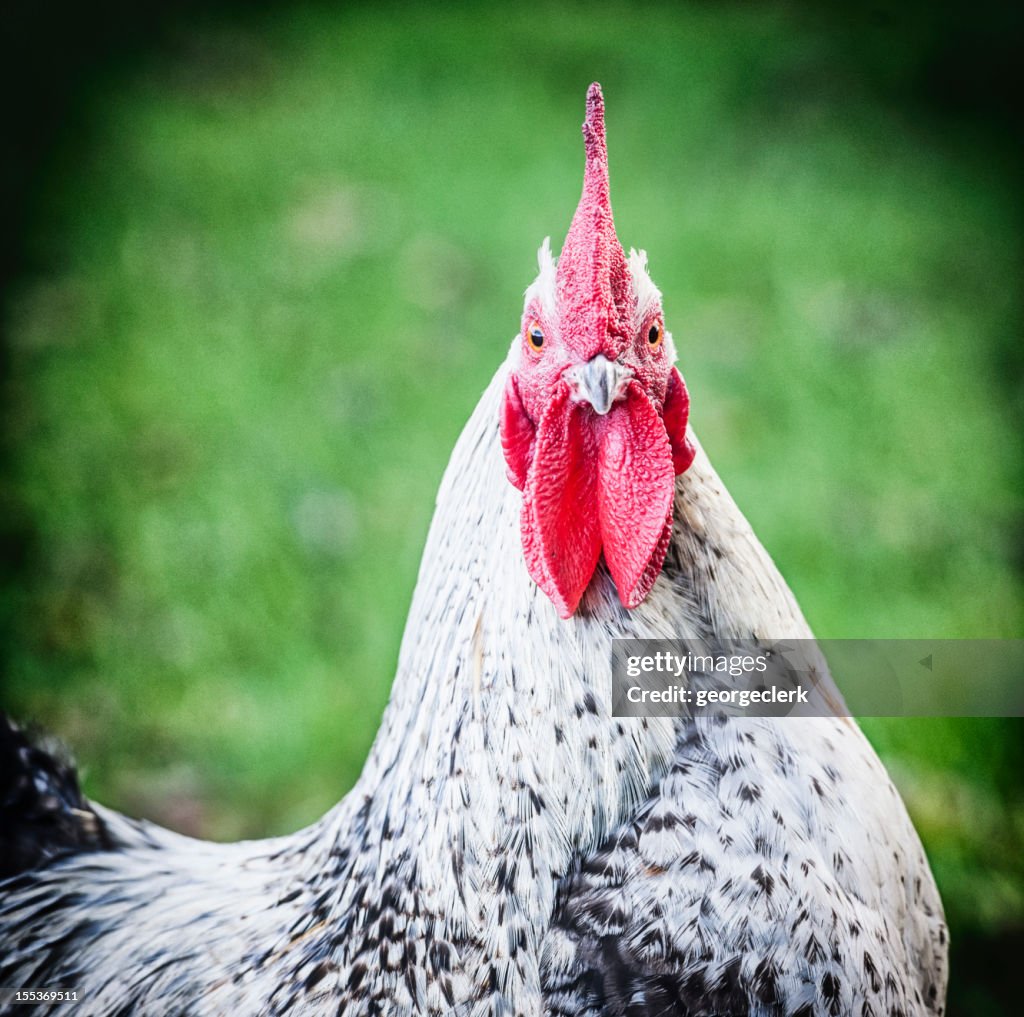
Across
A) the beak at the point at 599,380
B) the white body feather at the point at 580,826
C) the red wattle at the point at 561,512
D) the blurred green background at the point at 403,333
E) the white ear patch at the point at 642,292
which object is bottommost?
the white body feather at the point at 580,826

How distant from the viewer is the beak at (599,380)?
110 cm

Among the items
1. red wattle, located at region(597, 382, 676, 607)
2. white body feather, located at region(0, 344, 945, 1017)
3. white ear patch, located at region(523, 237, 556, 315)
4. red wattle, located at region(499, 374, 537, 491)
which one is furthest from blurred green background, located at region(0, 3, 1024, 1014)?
white ear patch, located at region(523, 237, 556, 315)

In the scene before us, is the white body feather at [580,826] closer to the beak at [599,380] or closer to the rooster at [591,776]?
the rooster at [591,776]

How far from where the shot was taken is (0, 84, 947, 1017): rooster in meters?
1.16

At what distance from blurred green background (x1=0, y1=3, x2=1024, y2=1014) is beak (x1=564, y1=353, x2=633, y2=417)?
1461 mm

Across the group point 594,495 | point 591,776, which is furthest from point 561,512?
point 591,776

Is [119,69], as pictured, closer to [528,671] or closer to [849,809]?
[528,671]

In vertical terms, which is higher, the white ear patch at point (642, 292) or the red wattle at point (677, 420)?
the white ear patch at point (642, 292)

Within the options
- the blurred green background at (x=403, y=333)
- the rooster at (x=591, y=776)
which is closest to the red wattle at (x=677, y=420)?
the rooster at (x=591, y=776)

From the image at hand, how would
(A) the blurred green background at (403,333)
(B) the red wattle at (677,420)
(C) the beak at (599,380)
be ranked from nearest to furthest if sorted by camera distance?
(C) the beak at (599,380) < (B) the red wattle at (677,420) < (A) the blurred green background at (403,333)

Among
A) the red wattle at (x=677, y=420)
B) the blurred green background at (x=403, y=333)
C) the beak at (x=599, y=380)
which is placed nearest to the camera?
the beak at (x=599, y=380)

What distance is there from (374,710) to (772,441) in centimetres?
138

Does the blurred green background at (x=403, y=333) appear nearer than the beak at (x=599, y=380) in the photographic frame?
No

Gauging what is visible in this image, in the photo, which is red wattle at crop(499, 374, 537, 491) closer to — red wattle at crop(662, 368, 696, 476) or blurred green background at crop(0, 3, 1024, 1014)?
red wattle at crop(662, 368, 696, 476)
